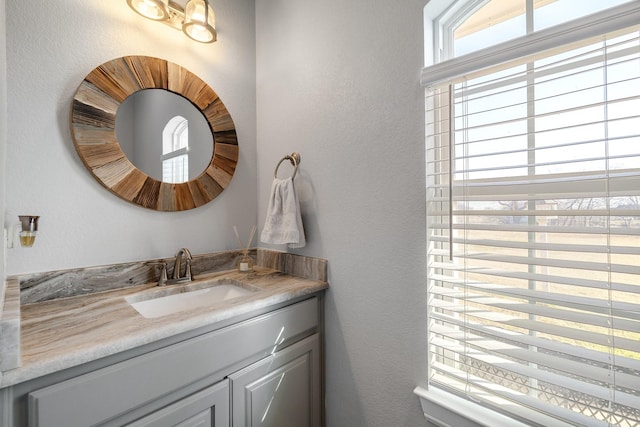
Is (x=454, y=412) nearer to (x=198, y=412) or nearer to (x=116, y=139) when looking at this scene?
(x=198, y=412)

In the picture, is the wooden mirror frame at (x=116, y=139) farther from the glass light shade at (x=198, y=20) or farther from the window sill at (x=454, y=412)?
the window sill at (x=454, y=412)

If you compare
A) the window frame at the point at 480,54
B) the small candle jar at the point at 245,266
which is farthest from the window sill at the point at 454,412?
the small candle jar at the point at 245,266

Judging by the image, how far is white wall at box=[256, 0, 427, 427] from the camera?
106 centimetres

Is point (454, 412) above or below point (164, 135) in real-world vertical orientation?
below

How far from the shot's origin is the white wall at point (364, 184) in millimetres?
1062

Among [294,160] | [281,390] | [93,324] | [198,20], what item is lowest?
[281,390]

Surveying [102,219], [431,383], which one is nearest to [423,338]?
[431,383]

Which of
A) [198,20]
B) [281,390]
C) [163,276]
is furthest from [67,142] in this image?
[281,390]

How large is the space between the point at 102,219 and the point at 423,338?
1.42m

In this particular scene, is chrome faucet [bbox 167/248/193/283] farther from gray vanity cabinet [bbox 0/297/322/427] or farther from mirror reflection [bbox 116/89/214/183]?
gray vanity cabinet [bbox 0/297/322/427]

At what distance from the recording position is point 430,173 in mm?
1023

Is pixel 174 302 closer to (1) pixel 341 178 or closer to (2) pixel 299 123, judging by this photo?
(1) pixel 341 178

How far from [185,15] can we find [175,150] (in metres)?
0.65

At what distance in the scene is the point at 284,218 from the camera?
4.49 ft
